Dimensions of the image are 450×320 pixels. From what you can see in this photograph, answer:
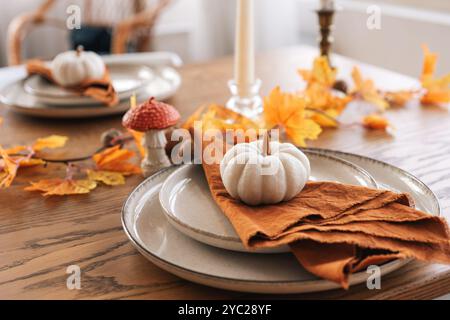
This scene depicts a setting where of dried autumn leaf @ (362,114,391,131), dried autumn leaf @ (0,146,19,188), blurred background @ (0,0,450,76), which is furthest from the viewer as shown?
blurred background @ (0,0,450,76)

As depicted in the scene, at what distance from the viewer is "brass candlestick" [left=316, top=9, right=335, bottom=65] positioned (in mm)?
1363

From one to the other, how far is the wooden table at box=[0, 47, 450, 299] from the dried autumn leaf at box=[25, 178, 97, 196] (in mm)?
11

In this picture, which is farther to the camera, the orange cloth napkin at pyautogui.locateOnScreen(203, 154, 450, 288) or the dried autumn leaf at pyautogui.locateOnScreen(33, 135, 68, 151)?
the dried autumn leaf at pyautogui.locateOnScreen(33, 135, 68, 151)

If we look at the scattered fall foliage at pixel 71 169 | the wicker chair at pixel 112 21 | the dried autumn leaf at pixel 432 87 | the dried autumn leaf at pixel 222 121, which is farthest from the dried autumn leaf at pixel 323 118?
the wicker chair at pixel 112 21

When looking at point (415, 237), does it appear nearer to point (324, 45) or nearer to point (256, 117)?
Result: point (256, 117)

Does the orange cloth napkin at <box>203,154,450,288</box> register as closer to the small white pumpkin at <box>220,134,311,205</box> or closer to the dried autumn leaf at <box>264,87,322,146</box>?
the small white pumpkin at <box>220,134,311,205</box>

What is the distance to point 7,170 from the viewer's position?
0.94 meters

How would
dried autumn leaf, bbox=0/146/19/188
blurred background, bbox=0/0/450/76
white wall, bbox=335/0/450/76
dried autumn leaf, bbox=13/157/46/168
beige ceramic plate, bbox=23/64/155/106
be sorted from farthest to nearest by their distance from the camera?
blurred background, bbox=0/0/450/76, white wall, bbox=335/0/450/76, beige ceramic plate, bbox=23/64/155/106, dried autumn leaf, bbox=13/157/46/168, dried autumn leaf, bbox=0/146/19/188

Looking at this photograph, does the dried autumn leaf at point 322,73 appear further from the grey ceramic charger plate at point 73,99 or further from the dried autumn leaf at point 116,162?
the dried autumn leaf at point 116,162

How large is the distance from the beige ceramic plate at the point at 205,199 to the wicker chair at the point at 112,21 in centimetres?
184

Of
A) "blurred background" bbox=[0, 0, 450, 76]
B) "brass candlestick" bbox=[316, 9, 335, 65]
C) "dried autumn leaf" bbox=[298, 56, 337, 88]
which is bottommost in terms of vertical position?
"blurred background" bbox=[0, 0, 450, 76]

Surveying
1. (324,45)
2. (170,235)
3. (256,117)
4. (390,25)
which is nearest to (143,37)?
(390,25)

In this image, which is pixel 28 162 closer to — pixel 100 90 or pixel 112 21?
pixel 100 90

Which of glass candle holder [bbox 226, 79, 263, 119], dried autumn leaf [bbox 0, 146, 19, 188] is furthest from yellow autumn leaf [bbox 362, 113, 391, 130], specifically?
dried autumn leaf [bbox 0, 146, 19, 188]
